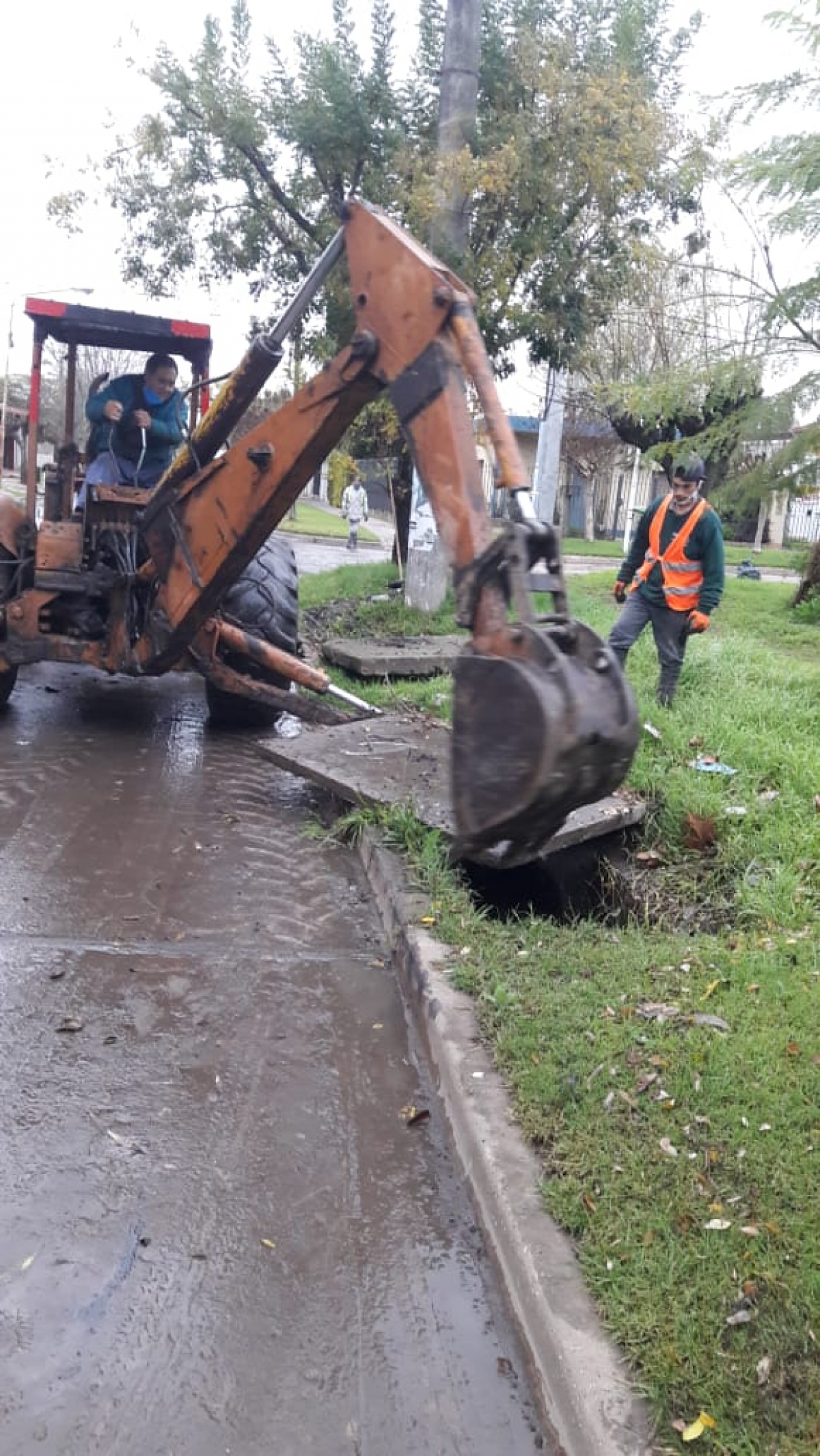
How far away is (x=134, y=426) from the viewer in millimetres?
7547

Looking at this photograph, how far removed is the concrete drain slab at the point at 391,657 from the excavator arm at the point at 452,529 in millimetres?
2326

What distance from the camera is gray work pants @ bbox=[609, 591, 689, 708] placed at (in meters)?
7.36

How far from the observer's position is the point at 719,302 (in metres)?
11.4

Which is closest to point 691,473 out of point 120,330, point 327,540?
point 120,330

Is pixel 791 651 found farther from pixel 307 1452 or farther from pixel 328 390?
pixel 307 1452

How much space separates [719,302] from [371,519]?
34.7 m

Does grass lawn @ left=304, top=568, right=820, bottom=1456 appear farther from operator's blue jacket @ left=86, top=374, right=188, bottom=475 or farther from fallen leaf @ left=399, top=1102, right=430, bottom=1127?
operator's blue jacket @ left=86, top=374, right=188, bottom=475

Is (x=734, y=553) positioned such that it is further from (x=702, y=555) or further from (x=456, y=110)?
(x=702, y=555)

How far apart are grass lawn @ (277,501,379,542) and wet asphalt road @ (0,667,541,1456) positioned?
857 inches

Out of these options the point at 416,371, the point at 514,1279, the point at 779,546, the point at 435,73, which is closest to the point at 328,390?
the point at 416,371

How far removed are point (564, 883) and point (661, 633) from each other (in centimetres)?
227

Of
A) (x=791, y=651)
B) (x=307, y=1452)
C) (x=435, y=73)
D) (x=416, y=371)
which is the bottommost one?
(x=307, y=1452)

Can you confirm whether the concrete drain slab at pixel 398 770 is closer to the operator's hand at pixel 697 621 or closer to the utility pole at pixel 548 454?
the operator's hand at pixel 697 621

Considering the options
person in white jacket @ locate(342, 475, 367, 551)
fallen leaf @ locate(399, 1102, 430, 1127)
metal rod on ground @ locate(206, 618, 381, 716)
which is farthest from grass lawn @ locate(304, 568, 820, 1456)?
person in white jacket @ locate(342, 475, 367, 551)
